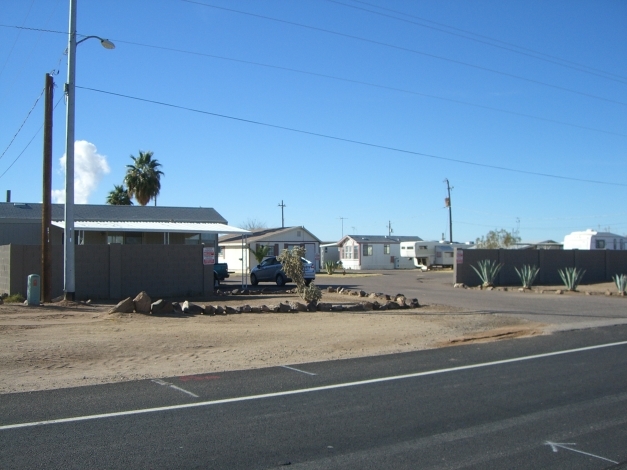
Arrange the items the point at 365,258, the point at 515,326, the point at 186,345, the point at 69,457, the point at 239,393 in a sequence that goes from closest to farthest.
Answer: the point at 69,457, the point at 239,393, the point at 186,345, the point at 515,326, the point at 365,258

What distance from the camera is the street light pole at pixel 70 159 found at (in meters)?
20.0

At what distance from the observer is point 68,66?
20.1 m

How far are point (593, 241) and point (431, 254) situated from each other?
14.6 meters

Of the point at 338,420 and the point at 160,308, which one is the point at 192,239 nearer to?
the point at 160,308

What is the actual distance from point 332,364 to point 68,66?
14.1 metres

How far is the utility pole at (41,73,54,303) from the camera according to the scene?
19.9 metres

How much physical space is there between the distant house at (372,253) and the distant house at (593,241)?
16970mm

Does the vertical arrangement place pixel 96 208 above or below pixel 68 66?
below

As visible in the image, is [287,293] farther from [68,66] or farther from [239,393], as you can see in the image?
[239,393]

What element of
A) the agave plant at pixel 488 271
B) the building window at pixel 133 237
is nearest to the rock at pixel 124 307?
the building window at pixel 133 237

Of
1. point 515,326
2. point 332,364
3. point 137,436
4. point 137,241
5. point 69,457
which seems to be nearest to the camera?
point 69,457

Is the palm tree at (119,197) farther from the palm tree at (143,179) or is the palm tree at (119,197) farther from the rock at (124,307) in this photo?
the rock at (124,307)

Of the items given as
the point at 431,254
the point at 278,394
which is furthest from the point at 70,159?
the point at 431,254

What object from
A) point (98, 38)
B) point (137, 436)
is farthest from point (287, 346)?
point (98, 38)
